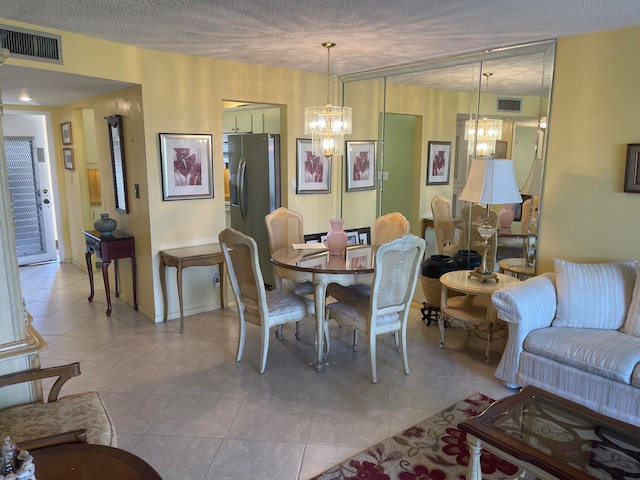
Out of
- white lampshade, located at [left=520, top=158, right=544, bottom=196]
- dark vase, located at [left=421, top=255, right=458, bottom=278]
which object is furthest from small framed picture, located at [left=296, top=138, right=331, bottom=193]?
white lampshade, located at [left=520, top=158, right=544, bottom=196]

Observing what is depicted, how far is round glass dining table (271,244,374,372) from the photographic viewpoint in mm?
3287

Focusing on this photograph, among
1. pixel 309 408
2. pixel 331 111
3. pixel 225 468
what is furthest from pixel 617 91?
pixel 225 468

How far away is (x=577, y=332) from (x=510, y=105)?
1913 millimetres

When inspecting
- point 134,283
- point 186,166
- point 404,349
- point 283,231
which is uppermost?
point 186,166

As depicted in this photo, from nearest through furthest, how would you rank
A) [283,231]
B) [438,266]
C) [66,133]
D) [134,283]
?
[438,266] → [283,231] → [134,283] → [66,133]

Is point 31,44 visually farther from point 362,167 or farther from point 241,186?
point 362,167

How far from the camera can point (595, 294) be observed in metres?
3.08

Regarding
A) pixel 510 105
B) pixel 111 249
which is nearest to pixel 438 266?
pixel 510 105

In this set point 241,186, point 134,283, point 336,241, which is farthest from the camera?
point 241,186

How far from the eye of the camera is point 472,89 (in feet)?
13.5

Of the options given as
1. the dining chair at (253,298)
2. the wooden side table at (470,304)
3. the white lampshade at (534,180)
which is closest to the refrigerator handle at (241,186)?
the dining chair at (253,298)

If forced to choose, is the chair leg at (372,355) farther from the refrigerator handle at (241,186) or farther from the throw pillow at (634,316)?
the refrigerator handle at (241,186)

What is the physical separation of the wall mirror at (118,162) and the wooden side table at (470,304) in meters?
3.12

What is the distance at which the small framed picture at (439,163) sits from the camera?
175 inches
